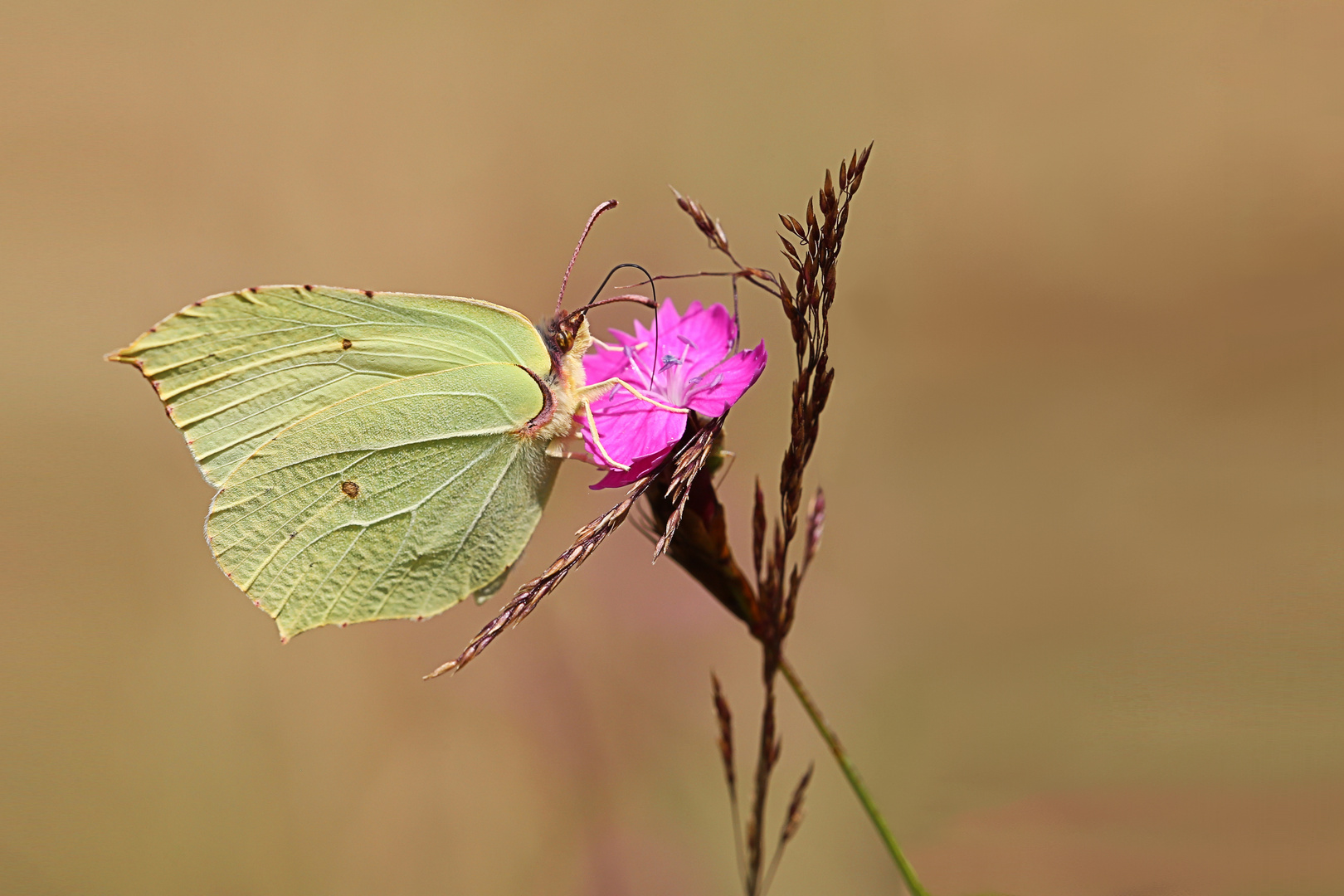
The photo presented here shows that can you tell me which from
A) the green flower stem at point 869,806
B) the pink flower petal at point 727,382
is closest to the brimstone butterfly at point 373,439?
the pink flower petal at point 727,382

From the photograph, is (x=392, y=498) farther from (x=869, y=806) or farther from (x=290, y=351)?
(x=869, y=806)

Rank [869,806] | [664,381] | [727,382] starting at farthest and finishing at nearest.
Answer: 1. [664,381]
2. [727,382]
3. [869,806]

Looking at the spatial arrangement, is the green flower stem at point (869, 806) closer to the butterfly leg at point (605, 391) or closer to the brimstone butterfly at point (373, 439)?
the butterfly leg at point (605, 391)

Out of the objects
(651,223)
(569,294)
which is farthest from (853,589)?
(651,223)

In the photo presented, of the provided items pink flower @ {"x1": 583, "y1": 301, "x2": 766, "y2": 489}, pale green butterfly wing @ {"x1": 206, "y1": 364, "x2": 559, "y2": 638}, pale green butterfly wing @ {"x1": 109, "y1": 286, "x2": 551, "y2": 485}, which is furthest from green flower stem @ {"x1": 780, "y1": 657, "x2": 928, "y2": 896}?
pale green butterfly wing @ {"x1": 109, "y1": 286, "x2": 551, "y2": 485}

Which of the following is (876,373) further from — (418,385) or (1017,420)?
(418,385)

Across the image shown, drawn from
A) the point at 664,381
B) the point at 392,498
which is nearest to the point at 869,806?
the point at 664,381
